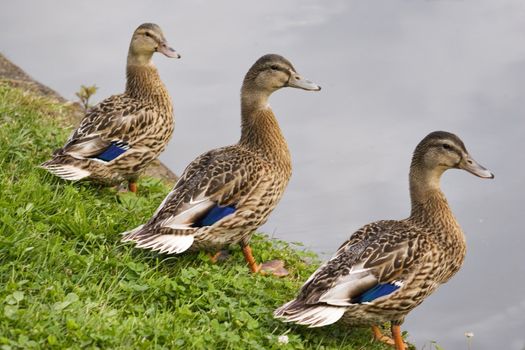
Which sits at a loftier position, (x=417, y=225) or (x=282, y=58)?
(x=282, y=58)

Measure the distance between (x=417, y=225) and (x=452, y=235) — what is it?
26cm

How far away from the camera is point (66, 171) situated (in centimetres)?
764

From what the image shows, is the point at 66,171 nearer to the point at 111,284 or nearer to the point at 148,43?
the point at 148,43

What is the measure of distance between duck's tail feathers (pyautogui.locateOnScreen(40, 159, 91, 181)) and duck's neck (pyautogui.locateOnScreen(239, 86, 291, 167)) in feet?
4.40

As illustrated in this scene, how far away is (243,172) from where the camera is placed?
7090 millimetres

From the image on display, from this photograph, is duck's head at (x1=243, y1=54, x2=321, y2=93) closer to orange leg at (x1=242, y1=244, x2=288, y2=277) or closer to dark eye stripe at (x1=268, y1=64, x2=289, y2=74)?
dark eye stripe at (x1=268, y1=64, x2=289, y2=74)

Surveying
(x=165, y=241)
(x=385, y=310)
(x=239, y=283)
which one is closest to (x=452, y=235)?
(x=385, y=310)

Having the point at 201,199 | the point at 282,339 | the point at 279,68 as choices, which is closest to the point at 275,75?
the point at 279,68

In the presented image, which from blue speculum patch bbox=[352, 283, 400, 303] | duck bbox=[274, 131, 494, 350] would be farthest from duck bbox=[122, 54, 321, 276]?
blue speculum patch bbox=[352, 283, 400, 303]

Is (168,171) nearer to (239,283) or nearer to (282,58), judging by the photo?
(282,58)

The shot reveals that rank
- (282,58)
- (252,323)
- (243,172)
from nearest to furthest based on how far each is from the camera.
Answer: (252,323), (243,172), (282,58)

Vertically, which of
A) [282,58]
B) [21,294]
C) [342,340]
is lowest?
[342,340]

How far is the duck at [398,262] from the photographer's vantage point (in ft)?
19.6

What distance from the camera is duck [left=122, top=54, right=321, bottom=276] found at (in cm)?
673
